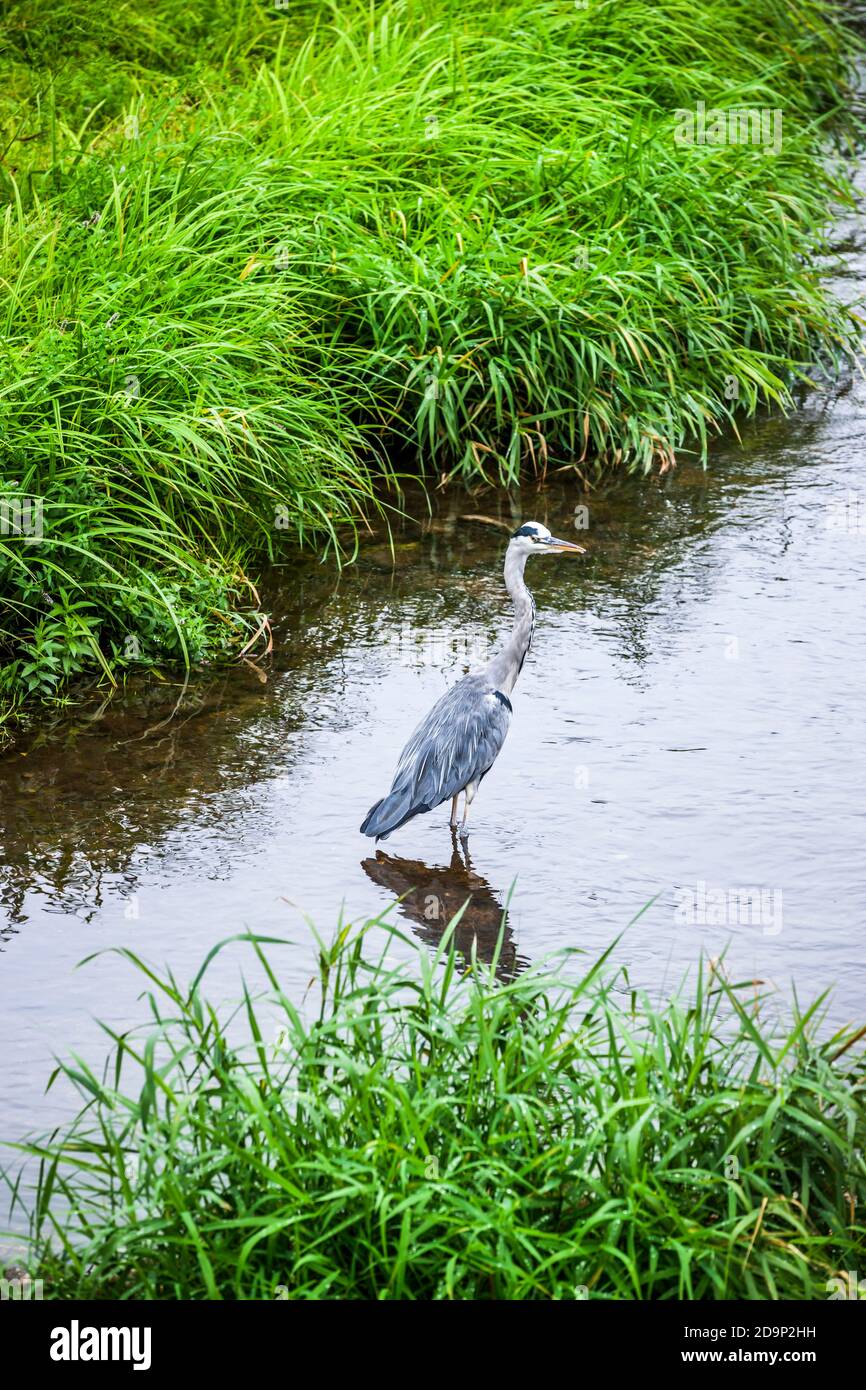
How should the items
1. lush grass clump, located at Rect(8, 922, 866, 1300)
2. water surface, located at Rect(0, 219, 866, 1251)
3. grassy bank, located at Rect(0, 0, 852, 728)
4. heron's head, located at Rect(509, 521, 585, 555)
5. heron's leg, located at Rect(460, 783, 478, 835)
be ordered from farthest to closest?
grassy bank, located at Rect(0, 0, 852, 728) < heron's head, located at Rect(509, 521, 585, 555) < heron's leg, located at Rect(460, 783, 478, 835) < water surface, located at Rect(0, 219, 866, 1251) < lush grass clump, located at Rect(8, 922, 866, 1300)

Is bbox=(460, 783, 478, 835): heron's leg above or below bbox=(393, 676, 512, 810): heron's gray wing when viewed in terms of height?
below

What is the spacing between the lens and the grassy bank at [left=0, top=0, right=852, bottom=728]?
729 cm

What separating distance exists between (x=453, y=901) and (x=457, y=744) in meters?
0.55

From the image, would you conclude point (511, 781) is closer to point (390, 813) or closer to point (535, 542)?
point (390, 813)

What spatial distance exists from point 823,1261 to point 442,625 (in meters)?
4.50

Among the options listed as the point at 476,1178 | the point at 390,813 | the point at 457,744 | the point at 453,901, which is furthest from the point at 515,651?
the point at 476,1178

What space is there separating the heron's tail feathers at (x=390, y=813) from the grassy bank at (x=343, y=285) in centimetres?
168

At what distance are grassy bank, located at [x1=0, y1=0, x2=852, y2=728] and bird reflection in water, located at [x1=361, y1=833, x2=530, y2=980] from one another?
5.69 ft

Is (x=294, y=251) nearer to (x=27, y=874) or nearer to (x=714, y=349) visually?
(x=714, y=349)

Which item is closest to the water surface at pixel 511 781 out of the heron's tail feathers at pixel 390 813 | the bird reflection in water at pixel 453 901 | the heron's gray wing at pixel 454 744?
the bird reflection in water at pixel 453 901

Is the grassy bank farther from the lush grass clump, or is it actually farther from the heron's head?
the lush grass clump

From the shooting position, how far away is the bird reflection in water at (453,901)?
547 cm

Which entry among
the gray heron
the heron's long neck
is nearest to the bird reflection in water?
the gray heron

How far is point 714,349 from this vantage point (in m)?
9.41
